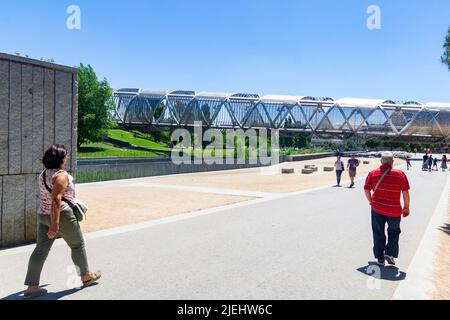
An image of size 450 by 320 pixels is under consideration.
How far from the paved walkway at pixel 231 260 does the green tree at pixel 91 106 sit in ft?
174

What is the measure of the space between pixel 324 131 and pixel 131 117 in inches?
1775

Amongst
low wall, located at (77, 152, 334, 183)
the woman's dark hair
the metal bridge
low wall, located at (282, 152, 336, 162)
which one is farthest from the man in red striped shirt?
the metal bridge

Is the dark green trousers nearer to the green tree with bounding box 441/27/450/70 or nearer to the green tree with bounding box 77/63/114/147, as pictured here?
the green tree with bounding box 441/27/450/70

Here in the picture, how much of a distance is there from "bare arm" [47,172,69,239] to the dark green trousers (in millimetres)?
156

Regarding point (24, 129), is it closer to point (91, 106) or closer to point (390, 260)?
point (390, 260)

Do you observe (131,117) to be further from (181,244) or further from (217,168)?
(181,244)

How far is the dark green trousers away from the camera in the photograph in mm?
4727

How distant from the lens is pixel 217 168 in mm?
31047

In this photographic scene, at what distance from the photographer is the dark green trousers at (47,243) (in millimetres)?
4727

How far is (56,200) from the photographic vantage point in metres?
4.54

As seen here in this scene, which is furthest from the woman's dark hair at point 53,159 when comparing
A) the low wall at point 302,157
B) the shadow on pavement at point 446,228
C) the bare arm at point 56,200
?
the low wall at point 302,157

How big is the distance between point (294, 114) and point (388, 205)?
93009 millimetres

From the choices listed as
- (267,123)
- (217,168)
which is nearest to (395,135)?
(267,123)
